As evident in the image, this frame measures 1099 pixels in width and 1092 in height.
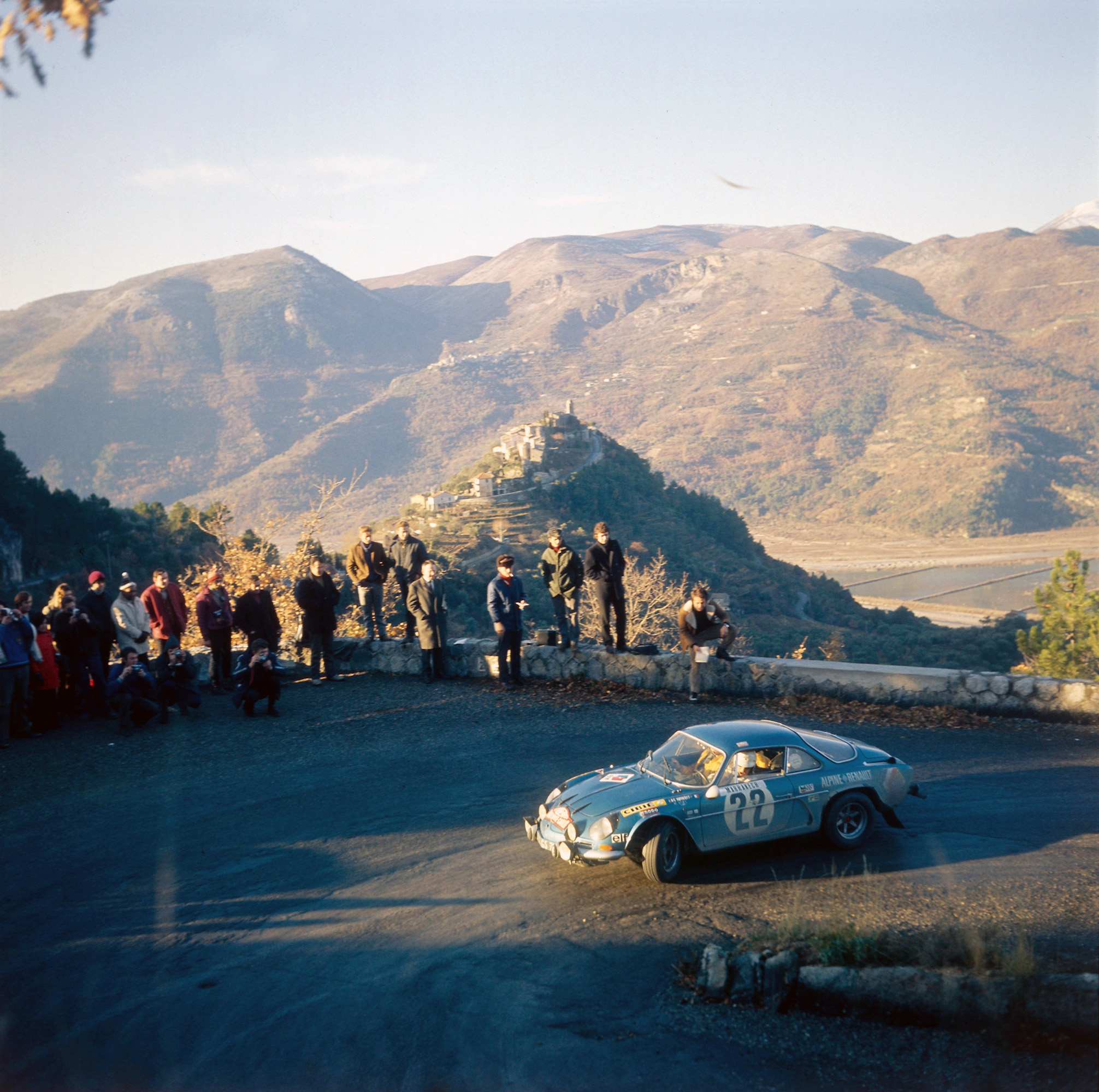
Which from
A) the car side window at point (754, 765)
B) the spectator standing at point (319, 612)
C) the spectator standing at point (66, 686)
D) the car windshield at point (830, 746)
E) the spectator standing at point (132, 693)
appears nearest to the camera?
the car side window at point (754, 765)

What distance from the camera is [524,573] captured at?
74938mm

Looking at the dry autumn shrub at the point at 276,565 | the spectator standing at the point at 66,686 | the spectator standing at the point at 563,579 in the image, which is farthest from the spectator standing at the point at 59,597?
the dry autumn shrub at the point at 276,565

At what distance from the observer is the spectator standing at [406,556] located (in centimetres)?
1548

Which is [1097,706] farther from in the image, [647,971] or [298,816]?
[298,816]

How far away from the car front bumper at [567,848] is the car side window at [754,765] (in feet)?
3.86

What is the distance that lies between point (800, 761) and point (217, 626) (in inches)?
372

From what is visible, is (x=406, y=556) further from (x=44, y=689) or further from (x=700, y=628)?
(x=44, y=689)

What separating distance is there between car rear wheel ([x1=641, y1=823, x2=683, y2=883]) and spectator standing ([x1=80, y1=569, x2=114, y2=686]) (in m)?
8.92

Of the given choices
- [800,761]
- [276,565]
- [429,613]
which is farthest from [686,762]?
[276,565]

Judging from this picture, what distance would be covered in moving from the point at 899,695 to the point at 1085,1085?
770cm

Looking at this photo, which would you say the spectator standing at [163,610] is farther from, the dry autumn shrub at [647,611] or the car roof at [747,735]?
the dry autumn shrub at [647,611]

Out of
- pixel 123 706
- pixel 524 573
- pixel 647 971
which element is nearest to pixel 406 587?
pixel 123 706

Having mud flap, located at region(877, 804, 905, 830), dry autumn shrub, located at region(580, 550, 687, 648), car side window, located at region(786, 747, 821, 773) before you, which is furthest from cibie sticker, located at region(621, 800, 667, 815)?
dry autumn shrub, located at region(580, 550, 687, 648)

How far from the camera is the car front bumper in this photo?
26.2 ft
